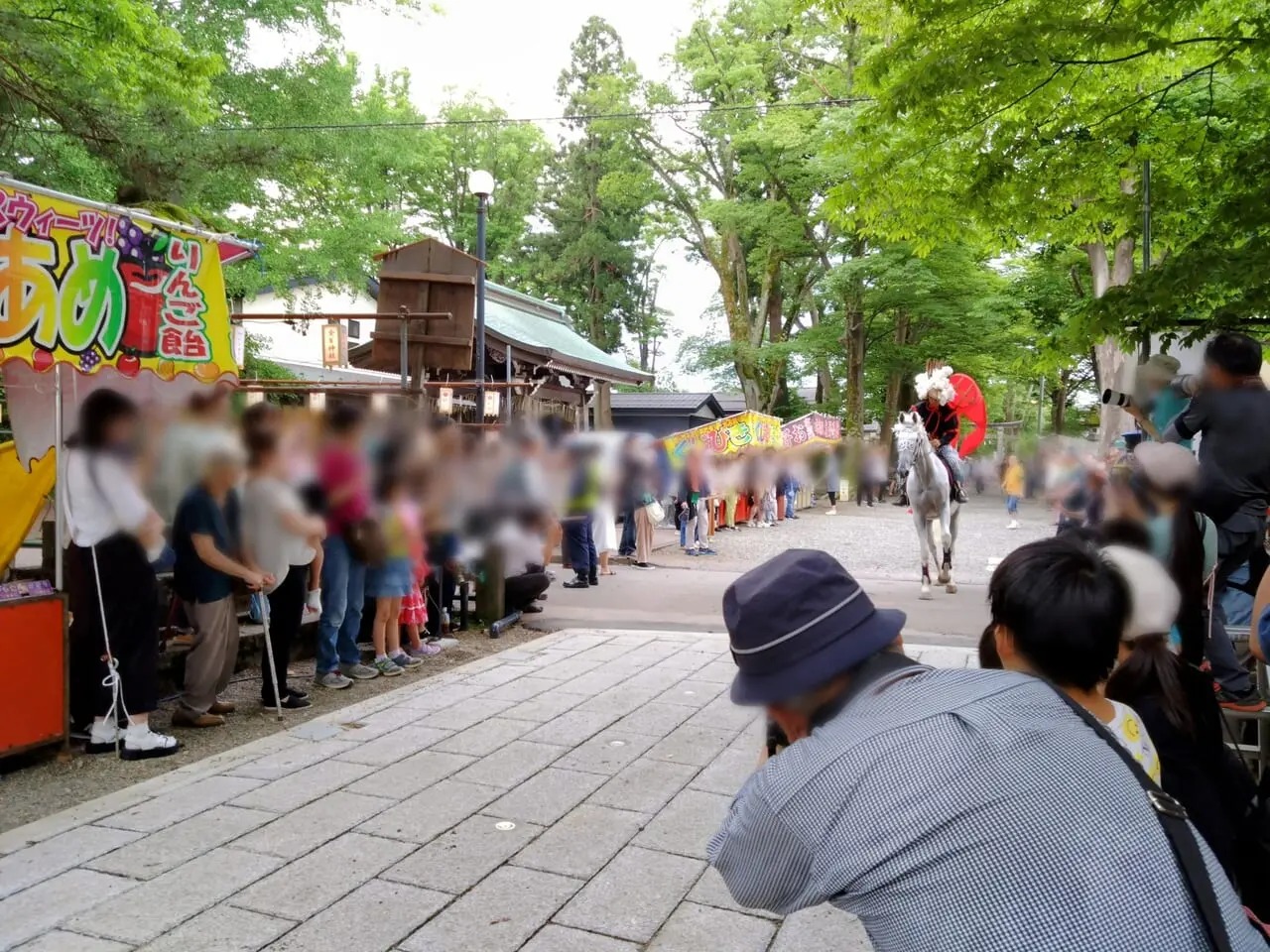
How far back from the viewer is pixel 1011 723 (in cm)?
126

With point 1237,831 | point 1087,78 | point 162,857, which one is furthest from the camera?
point 1087,78

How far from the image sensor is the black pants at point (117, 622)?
15.7 ft

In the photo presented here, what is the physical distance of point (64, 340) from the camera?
4.51m

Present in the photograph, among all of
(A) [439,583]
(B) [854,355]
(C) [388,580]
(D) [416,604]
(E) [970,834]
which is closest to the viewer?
(E) [970,834]

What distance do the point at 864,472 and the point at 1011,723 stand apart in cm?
2766

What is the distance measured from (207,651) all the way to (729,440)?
51.1 feet

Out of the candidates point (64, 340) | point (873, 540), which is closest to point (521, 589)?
point (64, 340)

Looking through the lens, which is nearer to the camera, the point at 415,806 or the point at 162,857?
the point at 162,857

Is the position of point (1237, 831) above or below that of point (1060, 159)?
below

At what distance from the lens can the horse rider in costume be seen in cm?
1162

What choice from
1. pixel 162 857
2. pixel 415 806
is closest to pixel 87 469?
pixel 162 857

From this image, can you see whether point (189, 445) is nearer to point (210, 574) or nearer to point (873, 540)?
point (210, 574)

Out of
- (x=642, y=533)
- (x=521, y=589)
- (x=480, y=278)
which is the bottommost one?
(x=521, y=589)

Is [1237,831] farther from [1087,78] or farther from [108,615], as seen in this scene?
[1087,78]
